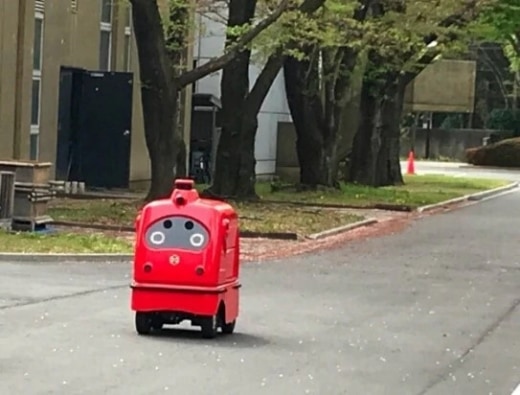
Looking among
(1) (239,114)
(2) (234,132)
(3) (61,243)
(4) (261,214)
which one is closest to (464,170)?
(1) (239,114)

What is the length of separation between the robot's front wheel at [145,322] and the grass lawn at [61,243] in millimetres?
6365

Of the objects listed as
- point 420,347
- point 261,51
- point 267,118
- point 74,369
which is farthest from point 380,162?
point 74,369

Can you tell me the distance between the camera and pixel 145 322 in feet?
39.4

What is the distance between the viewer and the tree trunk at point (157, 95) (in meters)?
26.1

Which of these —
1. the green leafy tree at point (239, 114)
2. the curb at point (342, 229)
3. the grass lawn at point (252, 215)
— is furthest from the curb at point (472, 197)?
the green leafy tree at point (239, 114)

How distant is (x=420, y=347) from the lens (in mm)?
12367

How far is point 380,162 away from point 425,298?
26205 mm

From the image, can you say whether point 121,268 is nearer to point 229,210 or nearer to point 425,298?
point 425,298

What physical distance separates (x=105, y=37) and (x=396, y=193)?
9.29 meters

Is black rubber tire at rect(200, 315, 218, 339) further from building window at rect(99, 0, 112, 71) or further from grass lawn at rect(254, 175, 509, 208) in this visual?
building window at rect(99, 0, 112, 71)

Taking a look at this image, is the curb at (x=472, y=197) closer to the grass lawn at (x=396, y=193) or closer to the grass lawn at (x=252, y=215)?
the grass lawn at (x=396, y=193)

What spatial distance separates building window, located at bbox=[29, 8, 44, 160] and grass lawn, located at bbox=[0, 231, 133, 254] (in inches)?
327

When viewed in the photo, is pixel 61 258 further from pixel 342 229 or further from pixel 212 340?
pixel 342 229

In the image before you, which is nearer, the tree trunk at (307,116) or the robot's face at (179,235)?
the robot's face at (179,235)
